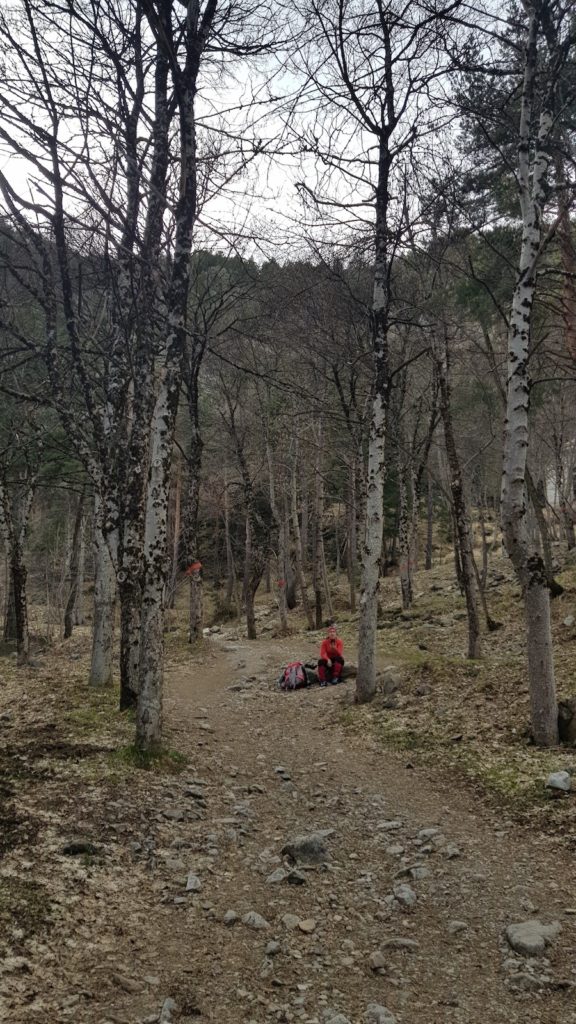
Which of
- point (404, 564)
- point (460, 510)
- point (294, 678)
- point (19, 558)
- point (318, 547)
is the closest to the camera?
point (460, 510)

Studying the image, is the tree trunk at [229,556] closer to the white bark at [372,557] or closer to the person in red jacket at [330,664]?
the person in red jacket at [330,664]

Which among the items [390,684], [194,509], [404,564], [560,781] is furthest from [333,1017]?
[404,564]

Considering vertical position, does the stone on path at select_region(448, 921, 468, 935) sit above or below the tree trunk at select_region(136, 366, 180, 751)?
below

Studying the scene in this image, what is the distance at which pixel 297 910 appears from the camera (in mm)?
4012

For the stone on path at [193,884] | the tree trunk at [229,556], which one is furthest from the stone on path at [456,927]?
the tree trunk at [229,556]

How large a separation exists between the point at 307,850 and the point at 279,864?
262 mm

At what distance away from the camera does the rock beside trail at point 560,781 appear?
5.69 m

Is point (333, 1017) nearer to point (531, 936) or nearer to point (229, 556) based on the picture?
point (531, 936)

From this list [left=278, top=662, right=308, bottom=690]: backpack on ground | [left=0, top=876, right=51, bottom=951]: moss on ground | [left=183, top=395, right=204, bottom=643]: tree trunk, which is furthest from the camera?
[left=183, top=395, right=204, bottom=643]: tree trunk

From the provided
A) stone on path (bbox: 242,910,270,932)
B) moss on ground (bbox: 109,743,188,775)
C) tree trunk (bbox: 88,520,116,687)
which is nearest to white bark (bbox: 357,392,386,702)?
→ moss on ground (bbox: 109,743,188,775)

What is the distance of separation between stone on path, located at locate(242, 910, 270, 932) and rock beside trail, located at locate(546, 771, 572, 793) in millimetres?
3443

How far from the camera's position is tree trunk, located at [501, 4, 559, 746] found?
22.1ft

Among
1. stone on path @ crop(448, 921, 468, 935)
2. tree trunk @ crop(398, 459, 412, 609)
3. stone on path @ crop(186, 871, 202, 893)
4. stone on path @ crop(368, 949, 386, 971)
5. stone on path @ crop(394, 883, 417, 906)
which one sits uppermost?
tree trunk @ crop(398, 459, 412, 609)

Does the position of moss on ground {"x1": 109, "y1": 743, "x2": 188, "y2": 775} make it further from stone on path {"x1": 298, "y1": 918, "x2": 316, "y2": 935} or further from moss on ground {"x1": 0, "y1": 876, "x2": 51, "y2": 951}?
stone on path {"x1": 298, "y1": 918, "x2": 316, "y2": 935}
